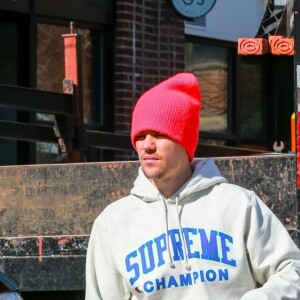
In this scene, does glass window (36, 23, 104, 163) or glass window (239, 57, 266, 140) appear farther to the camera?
glass window (239, 57, 266, 140)

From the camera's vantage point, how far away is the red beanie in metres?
3.63

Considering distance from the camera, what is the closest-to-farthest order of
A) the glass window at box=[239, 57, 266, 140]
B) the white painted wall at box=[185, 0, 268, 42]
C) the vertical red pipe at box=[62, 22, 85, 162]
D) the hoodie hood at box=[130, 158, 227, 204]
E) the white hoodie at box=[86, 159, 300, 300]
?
the white hoodie at box=[86, 159, 300, 300] < the hoodie hood at box=[130, 158, 227, 204] < the vertical red pipe at box=[62, 22, 85, 162] < the white painted wall at box=[185, 0, 268, 42] < the glass window at box=[239, 57, 266, 140]

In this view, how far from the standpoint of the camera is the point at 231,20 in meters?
14.0

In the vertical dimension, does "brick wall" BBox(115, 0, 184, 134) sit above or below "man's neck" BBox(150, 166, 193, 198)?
above

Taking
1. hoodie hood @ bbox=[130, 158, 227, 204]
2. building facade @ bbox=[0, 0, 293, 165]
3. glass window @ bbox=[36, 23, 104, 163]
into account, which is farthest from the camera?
glass window @ bbox=[36, 23, 104, 163]

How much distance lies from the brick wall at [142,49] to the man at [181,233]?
849cm

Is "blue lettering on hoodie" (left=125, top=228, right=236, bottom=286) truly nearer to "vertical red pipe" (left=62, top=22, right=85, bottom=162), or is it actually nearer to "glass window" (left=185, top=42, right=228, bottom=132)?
"vertical red pipe" (left=62, top=22, right=85, bottom=162)

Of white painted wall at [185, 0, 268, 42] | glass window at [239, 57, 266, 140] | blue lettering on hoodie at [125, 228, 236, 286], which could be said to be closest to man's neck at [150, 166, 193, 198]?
blue lettering on hoodie at [125, 228, 236, 286]

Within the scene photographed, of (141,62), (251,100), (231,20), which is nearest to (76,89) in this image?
(141,62)

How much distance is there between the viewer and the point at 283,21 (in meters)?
10.6

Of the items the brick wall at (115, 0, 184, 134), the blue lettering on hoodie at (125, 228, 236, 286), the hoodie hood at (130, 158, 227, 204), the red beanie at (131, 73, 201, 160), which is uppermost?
the brick wall at (115, 0, 184, 134)

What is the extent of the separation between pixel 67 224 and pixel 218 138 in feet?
27.9

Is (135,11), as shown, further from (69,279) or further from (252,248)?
(252,248)

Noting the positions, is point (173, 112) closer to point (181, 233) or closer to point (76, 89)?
point (181, 233)
